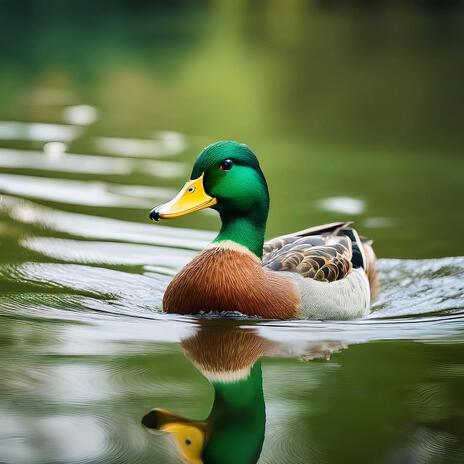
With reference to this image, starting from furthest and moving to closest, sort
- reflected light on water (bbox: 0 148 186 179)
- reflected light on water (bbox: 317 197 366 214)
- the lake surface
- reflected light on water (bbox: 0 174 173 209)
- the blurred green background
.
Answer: reflected light on water (bbox: 0 148 186 179), the blurred green background, reflected light on water (bbox: 317 197 366 214), reflected light on water (bbox: 0 174 173 209), the lake surface

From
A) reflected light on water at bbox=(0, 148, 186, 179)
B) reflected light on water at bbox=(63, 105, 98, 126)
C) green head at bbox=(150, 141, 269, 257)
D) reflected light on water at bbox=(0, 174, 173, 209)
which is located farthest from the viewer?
reflected light on water at bbox=(63, 105, 98, 126)

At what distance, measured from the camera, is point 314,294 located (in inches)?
260

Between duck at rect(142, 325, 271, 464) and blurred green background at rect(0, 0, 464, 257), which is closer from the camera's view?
duck at rect(142, 325, 271, 464)

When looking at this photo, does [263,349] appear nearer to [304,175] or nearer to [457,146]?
[304,175]

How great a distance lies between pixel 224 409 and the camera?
15.7ft

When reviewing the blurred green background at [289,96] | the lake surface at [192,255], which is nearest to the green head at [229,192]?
the lake surface at [192,255]

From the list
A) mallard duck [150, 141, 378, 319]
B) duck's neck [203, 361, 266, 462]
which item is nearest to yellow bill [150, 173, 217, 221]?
mallard duck [150, 141, 378, 319]

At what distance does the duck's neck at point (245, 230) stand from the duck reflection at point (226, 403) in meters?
0.59

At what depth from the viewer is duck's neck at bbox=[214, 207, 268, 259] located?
21.6 feet

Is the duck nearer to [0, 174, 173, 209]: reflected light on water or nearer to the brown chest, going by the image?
the brown chest

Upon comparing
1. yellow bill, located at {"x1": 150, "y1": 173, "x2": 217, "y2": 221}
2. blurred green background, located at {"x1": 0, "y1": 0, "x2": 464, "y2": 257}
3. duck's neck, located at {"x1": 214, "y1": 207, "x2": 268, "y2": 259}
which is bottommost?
blurred green background, located at {"x1": 0, "y1": 0, "x2": 464, "y2": 257}

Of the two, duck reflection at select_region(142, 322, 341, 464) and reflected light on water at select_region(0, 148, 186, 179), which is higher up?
duck reflection at select_region(142, 322, 341, 464)

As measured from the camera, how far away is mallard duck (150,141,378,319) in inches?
252

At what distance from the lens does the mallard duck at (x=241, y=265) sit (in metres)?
6.39
